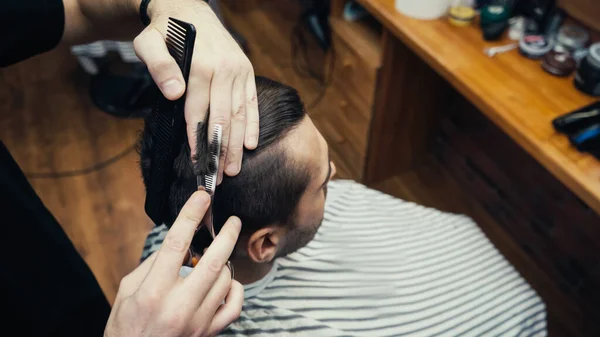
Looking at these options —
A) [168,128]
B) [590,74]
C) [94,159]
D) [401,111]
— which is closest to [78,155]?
[94,159]

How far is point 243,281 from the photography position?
0.91 m

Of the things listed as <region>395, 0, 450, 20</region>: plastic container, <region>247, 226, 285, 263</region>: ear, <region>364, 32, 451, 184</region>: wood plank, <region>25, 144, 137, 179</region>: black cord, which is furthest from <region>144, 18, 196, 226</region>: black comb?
<region>25, 144, 137, 179</region>: black cord

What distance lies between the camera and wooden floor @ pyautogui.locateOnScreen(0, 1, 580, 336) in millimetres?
1752

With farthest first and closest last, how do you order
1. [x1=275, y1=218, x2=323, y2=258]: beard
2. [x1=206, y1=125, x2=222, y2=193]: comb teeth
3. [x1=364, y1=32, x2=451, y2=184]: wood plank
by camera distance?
[x1=364, y1=32, x2=451, y2=184]: wood plank → [x1=275, y1=218, x2=323, y2=258]: beard → [x1=206, y1=125, x2=222, y2=193]: comb teeth

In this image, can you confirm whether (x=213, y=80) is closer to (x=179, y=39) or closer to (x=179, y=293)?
(x=179, y=39)

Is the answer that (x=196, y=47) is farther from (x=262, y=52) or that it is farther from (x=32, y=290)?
(x=262, y=52)

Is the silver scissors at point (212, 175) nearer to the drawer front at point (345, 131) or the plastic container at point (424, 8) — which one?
the plastic container at point (424, 8)

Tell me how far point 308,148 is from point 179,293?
355 mm

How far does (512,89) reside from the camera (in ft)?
3.59

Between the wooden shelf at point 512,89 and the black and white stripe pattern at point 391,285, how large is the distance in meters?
0.25

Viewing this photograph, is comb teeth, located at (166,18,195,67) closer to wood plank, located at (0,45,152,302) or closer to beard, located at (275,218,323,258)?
beard, located at (275,218,323,258)

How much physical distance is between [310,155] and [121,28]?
16.4 inches

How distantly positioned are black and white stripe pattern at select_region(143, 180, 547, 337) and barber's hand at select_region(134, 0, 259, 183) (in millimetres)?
357

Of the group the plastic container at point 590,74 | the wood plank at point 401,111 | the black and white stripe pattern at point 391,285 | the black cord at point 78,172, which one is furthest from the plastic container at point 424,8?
the black cord at point 78,172
